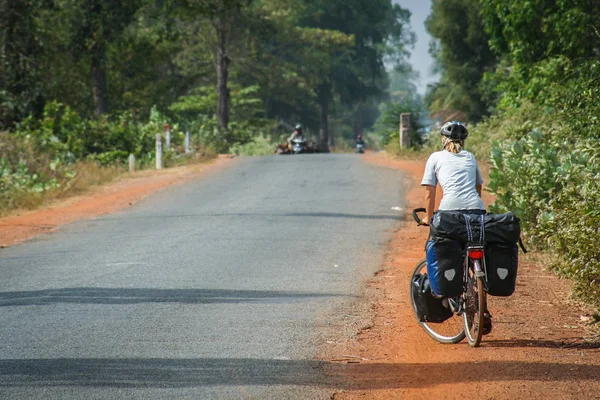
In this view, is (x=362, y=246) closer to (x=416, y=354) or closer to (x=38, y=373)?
(x=416, y=354)

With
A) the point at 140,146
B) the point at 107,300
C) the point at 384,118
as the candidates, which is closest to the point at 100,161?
the point at 140,146

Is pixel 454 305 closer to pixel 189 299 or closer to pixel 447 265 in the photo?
pixel 447 265

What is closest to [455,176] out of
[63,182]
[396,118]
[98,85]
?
[63,182]

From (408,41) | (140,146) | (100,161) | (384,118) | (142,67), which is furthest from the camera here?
(408,41)

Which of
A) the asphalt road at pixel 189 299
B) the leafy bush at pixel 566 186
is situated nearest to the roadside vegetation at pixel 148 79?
the asphalt road at pixel 189 299

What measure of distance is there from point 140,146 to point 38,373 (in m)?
27.2

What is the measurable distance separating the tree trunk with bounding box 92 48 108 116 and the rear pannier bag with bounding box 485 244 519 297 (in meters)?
32.7

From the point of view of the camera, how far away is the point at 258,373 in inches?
280

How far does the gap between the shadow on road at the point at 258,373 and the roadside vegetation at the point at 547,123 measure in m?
2.36

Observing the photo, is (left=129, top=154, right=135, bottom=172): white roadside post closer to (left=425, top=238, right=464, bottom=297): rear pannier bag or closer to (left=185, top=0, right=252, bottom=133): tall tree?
(left=185, top=0, right=252, bottom=133): tall tree

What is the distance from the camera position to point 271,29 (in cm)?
5622

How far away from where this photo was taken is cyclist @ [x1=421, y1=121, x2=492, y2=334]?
330 inches

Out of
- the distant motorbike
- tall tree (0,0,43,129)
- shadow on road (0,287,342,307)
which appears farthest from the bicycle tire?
the distant motorbike

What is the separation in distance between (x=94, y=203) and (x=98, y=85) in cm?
Answer: 1856
